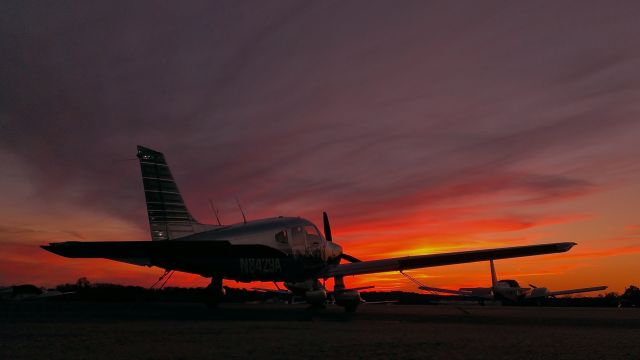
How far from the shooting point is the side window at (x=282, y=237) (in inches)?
759

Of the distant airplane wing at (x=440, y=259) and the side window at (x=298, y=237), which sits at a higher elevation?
the side window at (x=298, y=237)

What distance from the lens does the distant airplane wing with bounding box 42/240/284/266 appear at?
13.8 meters

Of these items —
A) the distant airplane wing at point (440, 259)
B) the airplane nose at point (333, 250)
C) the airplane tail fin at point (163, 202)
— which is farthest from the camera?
the airplane nose at point (333, 250)

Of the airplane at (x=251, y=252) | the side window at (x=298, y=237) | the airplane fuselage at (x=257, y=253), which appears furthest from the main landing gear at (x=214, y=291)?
the side window at (x=298, y=237)

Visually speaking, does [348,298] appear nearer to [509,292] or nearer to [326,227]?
[326,227]

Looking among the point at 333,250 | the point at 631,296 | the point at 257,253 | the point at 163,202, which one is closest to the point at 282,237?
the point at 257,253

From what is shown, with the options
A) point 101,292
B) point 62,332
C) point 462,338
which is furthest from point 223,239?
point 101,292

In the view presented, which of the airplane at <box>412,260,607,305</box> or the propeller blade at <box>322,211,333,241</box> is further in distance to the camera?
the airplane at <box>412,260,607,305</box>

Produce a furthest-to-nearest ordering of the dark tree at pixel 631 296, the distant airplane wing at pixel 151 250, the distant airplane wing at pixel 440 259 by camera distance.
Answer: the dark tree at pixel 631 296 < the distant airplane wing at pixel 440 259 < the distant airplane wing at pixel 151 250

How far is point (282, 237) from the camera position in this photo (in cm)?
1942

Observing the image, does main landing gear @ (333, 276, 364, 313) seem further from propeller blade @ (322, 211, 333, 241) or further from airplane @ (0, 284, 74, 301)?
airplane @ (0, 284, 74, 301)

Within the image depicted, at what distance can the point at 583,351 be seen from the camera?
6.96 metres

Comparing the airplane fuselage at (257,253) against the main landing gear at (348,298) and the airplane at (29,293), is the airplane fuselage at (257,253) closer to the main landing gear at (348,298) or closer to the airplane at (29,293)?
the main landing gear at (348,298)

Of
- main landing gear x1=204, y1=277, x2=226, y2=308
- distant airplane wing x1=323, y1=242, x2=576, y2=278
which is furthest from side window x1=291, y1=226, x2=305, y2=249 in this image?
main landing gear x1=204, y1=277, x2=226, y2=308
